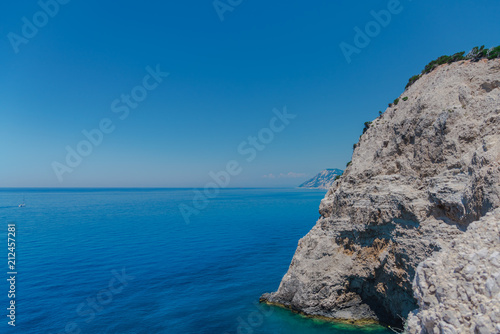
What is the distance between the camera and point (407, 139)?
952 inches

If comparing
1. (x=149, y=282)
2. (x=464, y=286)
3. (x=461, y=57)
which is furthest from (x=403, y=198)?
(x=149, y=282)

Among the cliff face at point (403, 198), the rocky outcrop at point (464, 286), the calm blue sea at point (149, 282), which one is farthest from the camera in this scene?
the calm blue sea at point (149, 282)

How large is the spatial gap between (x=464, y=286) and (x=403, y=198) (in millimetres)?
12348

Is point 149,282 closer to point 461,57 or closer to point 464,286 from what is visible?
point 464,286

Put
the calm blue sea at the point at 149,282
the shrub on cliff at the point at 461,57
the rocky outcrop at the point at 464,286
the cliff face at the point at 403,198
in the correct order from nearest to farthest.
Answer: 1. the rocky outcrop at the point at 464,286
2. the cliff face at the point at 403,198
3. the shrub on cliff at the point at 461,57
4. the calm blue sea at the point at 149,282

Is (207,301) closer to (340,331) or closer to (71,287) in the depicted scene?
(340,331)

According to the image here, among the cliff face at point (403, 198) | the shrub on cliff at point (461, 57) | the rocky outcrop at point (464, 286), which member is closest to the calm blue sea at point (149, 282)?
the cliff face at point (403, 198)

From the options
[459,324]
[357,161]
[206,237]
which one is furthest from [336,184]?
[206,237]

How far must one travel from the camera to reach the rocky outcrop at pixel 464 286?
9.23 m

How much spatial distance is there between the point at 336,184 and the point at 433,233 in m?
13.1

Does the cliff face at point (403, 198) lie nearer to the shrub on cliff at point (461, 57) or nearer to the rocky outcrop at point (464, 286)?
the shrub on cliff at point (461, 57)

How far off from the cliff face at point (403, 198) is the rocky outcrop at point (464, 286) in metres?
3.95

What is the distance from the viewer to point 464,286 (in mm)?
10242

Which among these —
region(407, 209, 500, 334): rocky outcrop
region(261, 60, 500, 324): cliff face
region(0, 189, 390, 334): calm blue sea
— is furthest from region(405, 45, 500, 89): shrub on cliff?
region(0, 189, 390, 334): calm blue sea
